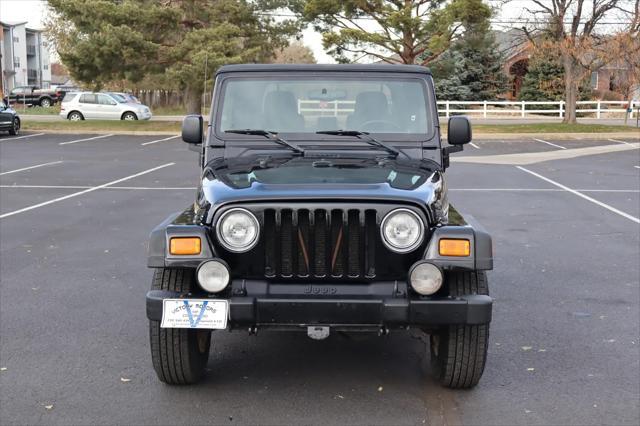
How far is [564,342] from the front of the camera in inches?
203

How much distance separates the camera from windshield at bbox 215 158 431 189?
4148 millimetres

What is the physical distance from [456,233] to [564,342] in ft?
6.01

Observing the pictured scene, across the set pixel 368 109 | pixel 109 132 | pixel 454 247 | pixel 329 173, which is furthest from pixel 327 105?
pixel 109 132

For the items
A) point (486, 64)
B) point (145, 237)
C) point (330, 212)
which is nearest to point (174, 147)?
point (145, 237)

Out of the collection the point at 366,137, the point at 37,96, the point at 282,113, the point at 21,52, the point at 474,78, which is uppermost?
the point at 21,52

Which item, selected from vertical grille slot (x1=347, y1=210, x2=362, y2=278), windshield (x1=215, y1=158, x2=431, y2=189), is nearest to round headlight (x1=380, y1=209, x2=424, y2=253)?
vertical grille slot (x1=347, y1=210, x2=362, y2=278)

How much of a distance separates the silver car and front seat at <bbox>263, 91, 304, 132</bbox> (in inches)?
1243

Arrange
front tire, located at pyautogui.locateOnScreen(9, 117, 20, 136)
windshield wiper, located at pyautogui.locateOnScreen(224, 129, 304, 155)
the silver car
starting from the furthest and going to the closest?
the silver car, front tire, located at pyautogui.locateOnScreen(9, 117, 20, 136), windshield wiper, located at pyautogui.locateOnScreen(224, 129, 304, 155)

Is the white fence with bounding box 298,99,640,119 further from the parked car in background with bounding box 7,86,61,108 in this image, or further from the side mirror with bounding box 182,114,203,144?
the side mirror with bounding box 182,114,203,144

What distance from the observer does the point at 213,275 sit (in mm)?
3801

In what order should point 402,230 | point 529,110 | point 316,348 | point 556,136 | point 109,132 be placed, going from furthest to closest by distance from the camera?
point 529,110 → point 109,132 → point 556,136 → point 316,348 → point 402,230

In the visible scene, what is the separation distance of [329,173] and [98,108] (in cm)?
3325

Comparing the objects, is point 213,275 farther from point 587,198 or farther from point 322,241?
point 587,198

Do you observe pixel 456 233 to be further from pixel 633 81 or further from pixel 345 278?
pixel 633 81
